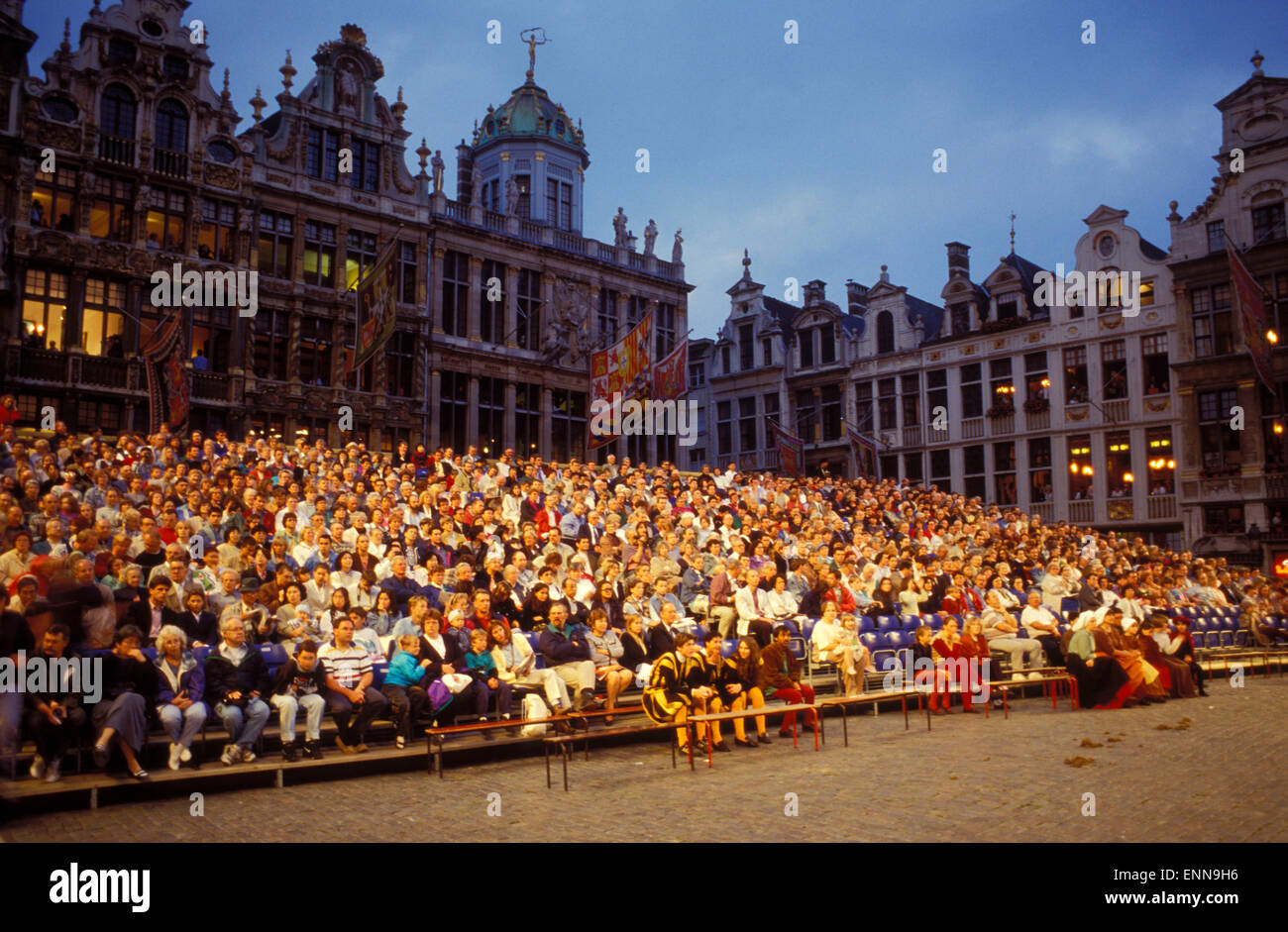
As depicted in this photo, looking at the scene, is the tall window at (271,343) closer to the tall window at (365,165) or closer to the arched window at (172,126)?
the arched window at (172,126)

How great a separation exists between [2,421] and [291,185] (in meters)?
15.7

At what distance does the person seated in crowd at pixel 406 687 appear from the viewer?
1056 cm

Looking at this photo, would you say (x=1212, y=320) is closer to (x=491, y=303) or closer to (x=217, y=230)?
(x=491, y=303)

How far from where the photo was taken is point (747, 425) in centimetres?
4947

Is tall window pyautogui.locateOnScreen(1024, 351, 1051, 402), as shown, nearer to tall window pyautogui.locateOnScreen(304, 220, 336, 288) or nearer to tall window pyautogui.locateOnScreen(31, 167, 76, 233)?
tall window pyautogui.locateOnScreen(304, 220, 336, 288)

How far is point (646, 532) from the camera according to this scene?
744 inches

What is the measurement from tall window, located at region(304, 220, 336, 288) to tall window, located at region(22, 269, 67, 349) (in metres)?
7.44

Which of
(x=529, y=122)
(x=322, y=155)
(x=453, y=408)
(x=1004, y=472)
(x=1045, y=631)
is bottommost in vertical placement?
(x=1045, y=631)

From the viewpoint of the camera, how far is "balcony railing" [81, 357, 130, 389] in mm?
26828

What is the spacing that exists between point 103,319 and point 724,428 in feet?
99.3

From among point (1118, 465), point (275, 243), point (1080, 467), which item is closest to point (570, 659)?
point (275, 243)

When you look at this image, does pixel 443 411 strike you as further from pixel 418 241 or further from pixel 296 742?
pixel 296 742

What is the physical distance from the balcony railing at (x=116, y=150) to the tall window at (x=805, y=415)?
30476 millimetres
